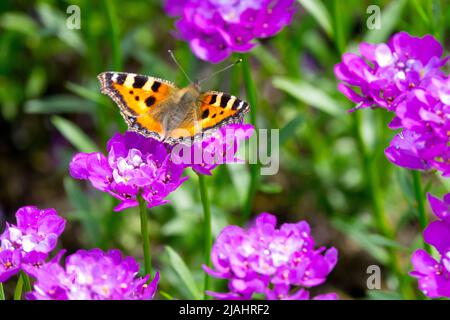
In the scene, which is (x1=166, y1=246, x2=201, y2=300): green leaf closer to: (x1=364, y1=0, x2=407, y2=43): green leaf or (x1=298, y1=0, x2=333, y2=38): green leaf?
(x1=298, y1=0, x2=333, y2=38): green leaf

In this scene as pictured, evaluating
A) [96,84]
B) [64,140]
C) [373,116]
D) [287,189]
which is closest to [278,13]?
[373,116]

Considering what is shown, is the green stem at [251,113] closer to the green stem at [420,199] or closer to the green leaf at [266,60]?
the green stem at [420,199]

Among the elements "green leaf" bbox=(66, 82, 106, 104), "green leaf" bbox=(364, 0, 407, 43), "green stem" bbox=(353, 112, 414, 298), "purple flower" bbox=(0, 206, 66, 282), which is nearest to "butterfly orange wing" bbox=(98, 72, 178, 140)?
"purple flower" bbox=(0, 206, 66, 282)

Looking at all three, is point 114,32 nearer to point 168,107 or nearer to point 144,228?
point 168,107

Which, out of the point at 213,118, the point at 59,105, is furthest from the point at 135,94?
the point at 59,105

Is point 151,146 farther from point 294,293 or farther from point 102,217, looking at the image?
point 102,217

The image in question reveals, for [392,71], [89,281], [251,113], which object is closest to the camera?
[89,281]
